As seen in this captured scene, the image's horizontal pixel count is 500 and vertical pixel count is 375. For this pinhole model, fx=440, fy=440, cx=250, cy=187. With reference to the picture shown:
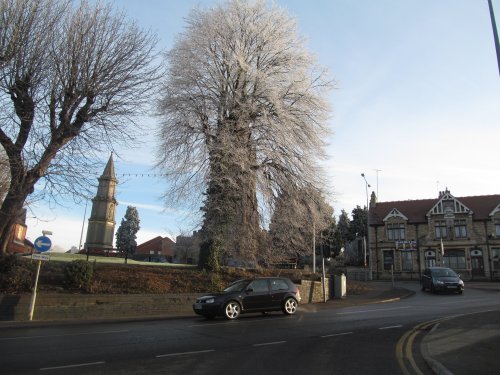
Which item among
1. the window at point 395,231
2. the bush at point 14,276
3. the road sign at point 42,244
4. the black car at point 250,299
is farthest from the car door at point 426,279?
the bush at point 14,276

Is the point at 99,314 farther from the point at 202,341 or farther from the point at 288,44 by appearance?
the point at 288,44

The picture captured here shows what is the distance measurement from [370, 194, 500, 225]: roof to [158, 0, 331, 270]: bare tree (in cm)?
3527

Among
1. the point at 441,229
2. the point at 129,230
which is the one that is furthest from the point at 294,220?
the point at 129,230

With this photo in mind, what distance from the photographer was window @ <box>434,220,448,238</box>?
2046 inches

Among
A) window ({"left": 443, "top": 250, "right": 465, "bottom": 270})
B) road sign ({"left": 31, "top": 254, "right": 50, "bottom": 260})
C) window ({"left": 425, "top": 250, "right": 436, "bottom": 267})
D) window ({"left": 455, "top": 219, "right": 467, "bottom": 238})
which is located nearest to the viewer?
road sign ({"left": 31, "top": 254, "right": 50, "bottom": 260})

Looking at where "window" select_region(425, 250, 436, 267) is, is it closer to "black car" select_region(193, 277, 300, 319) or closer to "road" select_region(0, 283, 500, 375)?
→ "black car" select_region(193, 277, 300, 319)

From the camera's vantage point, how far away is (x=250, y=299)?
16.2m

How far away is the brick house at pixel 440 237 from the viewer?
49438 millimetres

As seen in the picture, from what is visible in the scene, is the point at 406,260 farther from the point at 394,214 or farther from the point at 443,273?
the point at 443,273

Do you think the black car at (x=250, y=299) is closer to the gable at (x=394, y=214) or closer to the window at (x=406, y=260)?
the window at (x=406, y=260)

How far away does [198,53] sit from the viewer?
22.9m

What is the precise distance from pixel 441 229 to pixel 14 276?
4809 centimetres

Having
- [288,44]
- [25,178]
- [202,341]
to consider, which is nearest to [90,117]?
[25,178]

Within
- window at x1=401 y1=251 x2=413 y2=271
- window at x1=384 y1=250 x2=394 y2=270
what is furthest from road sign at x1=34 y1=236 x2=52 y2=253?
window at x1=401 y1=251 x2=413 y2=271
